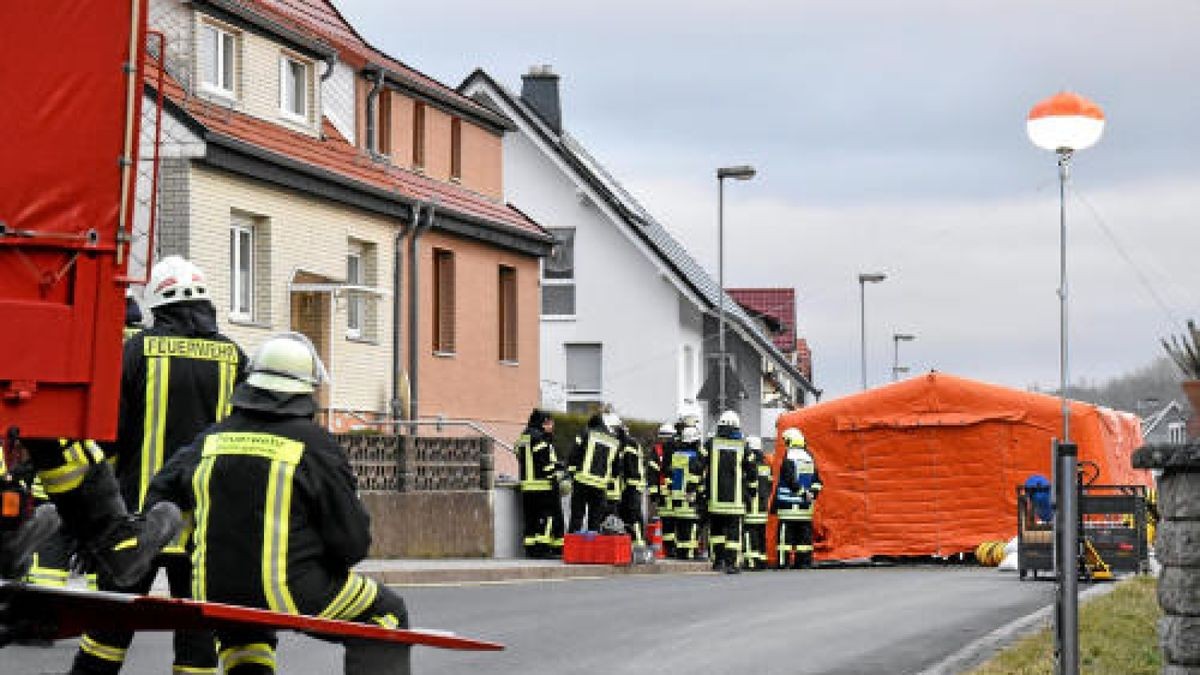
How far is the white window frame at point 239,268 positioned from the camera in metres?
30.3

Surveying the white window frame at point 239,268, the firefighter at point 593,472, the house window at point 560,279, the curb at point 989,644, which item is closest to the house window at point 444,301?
the white window frame at point 239,268

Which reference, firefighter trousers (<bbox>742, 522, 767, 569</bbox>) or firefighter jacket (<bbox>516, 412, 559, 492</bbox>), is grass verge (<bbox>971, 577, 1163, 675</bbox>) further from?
firefighter trousers (<bbox>742, 522, 767, 569</bbox>)

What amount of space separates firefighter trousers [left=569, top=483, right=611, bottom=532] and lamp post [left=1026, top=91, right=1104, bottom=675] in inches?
708

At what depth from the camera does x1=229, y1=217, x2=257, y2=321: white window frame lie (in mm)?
30312

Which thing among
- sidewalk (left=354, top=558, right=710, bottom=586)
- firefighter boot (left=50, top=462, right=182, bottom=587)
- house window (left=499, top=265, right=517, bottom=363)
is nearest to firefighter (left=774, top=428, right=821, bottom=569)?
sidewalk (left=354, top=558, right=710, bottom=586)

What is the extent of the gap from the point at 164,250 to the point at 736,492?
7.76 m

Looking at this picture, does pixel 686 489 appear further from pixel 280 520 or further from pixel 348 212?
pixel 280 520

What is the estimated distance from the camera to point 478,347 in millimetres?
38656

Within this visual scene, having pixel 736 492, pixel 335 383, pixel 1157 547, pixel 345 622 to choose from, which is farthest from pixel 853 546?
pixel 345 622

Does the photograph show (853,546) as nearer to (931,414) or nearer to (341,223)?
(931,414)

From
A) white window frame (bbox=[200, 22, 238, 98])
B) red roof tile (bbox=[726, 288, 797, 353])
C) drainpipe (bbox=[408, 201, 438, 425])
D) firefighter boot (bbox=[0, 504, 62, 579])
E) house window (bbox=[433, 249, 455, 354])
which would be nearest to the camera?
firefighter boot (bbox=[0, 504, 62, 579])

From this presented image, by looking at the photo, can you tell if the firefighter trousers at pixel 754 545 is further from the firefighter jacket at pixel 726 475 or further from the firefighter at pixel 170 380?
A: the firefighter at pixel 170 380

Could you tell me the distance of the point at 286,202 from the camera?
104 ft

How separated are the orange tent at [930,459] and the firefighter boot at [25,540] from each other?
81.9 feet
